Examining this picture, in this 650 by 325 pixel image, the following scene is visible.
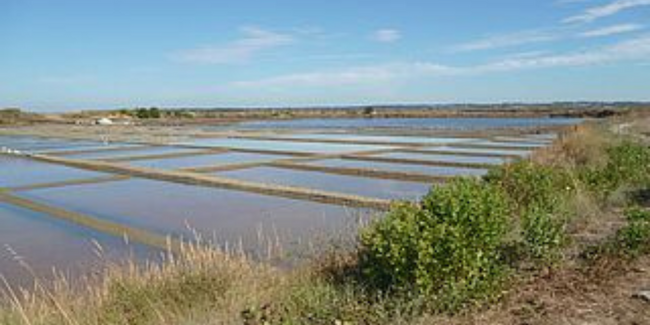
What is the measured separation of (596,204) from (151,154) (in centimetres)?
2088

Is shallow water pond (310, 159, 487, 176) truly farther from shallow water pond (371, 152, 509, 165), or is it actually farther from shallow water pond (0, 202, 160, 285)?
shallow water pond (0, 202, 160, 285)

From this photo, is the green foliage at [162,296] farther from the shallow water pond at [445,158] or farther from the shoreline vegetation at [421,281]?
the shallow water pond at [445,158]

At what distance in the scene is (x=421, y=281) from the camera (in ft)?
13.4

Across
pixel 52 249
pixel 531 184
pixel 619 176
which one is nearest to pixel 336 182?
pixel 52 249

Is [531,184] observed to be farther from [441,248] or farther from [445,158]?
[445,158]

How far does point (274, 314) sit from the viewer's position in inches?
172

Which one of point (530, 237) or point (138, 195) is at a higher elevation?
point (530, 237)

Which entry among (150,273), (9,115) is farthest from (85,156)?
(9,115)

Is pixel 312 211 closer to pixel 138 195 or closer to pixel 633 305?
pixel 138 195

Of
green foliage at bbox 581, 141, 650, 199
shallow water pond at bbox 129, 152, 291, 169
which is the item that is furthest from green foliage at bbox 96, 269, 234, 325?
shallow water pond at bbox 129, 152, 291, 169

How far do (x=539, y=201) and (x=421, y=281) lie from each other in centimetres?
363

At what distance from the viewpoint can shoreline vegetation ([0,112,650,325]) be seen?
13.6ft

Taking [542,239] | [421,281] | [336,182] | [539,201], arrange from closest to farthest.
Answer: [421,281], [542,239], [539,201], [336,182]

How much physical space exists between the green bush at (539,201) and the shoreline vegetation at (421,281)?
0.02 meters
